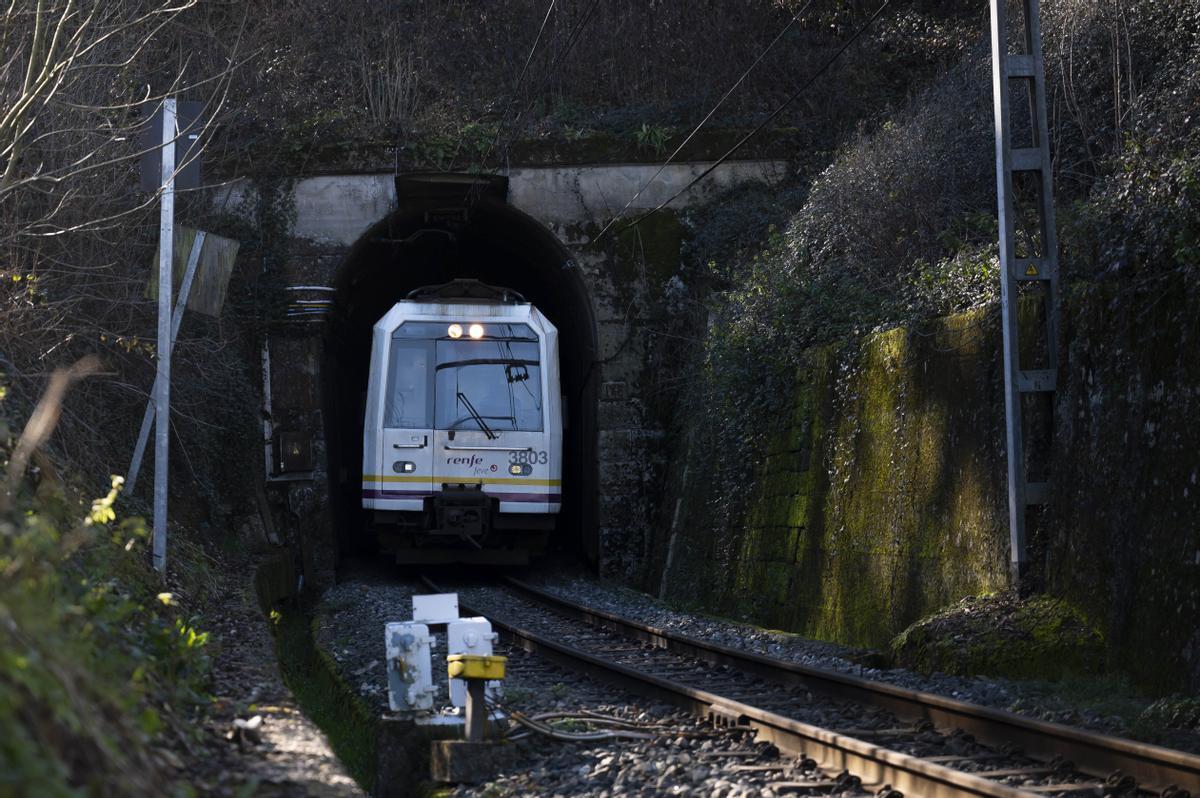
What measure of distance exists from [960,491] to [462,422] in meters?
6.99

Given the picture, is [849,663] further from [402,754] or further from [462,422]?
[462,422]

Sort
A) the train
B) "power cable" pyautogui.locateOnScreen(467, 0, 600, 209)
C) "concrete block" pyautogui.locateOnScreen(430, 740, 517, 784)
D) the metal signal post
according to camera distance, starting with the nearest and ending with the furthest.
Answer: "concrete block" pyautogui.locateOnScreen(430, 740, 517, 784), the metal signal post, the train, "power cable" pyautogui.locateOnScreen(467, 0, 600, 209)

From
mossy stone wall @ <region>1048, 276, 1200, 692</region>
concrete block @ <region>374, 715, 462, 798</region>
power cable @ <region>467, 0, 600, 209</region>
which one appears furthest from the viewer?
power cable @ <region>467, 0, 600, 209</region>

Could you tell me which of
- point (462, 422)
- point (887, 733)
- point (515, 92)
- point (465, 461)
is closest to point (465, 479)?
point (465, 461)

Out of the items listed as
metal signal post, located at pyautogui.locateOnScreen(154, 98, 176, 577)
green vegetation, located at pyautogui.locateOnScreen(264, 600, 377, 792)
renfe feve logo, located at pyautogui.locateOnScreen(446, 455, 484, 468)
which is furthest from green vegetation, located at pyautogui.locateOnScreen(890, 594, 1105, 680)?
renfe feve logo, located at pyautogui.locateOnScreen(446, 455, 484, 468)

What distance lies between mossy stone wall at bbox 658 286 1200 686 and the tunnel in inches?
177

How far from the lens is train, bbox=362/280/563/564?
1438cm

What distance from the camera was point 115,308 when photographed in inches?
440

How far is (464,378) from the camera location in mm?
14633

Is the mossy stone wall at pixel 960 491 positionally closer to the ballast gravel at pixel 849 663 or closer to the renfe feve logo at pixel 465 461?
the ballast gravel at pixel 849 663

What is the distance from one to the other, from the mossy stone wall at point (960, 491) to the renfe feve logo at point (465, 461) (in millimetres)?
2607

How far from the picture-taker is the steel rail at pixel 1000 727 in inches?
180

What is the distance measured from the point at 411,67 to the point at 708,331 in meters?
6.76

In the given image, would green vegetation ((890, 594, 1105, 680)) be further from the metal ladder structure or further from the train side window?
the train side window
